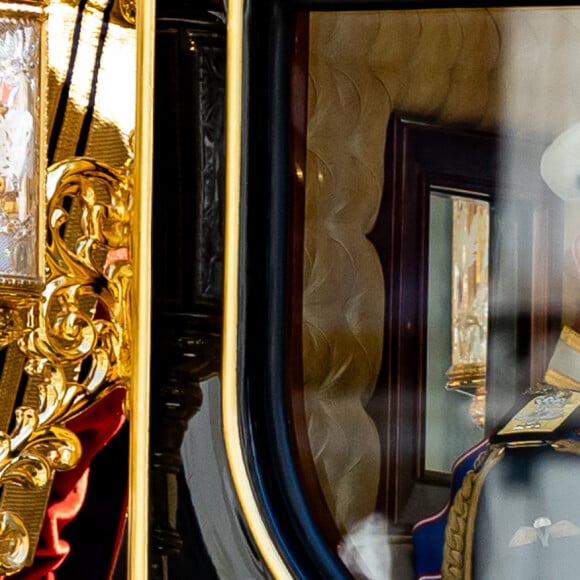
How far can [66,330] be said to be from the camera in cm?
80

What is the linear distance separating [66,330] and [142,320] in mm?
87

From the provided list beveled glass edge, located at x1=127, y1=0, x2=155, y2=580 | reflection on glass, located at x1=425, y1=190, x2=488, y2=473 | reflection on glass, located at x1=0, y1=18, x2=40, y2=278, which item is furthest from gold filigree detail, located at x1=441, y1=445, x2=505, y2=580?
reflection on glass, located at x1=0, y1=18, x2=40, y2=278

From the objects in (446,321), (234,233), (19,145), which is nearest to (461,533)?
(446,321)

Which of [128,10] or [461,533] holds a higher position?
[128,10]

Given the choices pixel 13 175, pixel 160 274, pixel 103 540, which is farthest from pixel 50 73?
pixel 103 540

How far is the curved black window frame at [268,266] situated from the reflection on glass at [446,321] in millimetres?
89

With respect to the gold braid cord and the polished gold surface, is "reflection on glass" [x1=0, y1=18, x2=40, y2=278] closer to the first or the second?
the gold braid cord

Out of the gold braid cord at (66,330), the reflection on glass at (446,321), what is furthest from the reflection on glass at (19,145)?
the reflection on glass at (446,321)

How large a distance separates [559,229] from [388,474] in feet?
0.60

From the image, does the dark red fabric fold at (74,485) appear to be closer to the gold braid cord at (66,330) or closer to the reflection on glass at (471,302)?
the gold braid cord at (66,330)

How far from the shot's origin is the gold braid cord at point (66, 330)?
79cm

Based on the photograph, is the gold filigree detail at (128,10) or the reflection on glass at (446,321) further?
the gold filigree detail at (128,10)

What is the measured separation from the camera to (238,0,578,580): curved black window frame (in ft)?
2.36

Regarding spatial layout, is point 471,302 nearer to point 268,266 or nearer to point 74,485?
point 268,266
